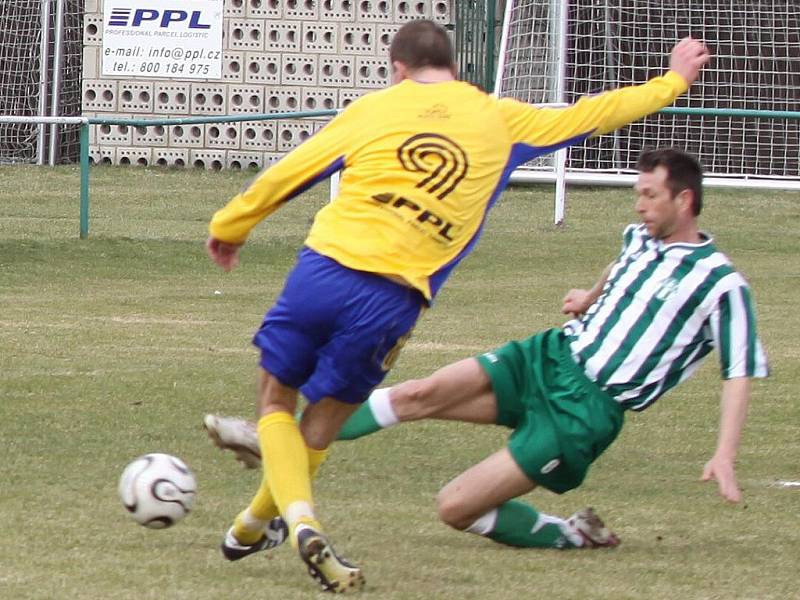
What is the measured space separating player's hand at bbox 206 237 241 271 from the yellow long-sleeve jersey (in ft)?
0.13

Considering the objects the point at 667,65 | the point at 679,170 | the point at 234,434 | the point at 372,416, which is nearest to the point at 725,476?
the point at 679,170

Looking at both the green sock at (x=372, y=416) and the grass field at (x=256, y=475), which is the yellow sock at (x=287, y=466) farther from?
the green sock at (x=372, y=416)

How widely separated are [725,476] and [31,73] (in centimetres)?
2060

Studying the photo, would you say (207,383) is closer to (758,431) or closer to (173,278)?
(758,431)

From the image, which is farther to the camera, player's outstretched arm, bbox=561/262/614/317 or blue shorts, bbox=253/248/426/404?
player's outstretched arm, bbox=561/262/614/317

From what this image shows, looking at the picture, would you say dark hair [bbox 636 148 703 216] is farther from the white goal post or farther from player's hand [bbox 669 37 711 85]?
the white goal post

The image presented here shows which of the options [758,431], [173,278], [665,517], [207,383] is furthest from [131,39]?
[665,517]

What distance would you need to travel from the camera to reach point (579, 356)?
593cm

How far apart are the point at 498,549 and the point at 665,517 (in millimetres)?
779

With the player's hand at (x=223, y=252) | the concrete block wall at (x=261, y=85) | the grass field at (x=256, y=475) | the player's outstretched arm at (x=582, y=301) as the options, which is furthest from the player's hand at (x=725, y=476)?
the concrete block wall at (x=261, y=85)

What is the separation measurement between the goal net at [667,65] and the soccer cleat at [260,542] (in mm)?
14259

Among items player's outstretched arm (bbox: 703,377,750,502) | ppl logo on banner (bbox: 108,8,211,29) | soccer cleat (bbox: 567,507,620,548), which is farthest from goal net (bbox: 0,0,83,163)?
player's outstretched arm (bbox: 703,377,750,502)

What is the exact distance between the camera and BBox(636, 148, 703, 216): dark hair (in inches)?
229

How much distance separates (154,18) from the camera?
75.2 ft
